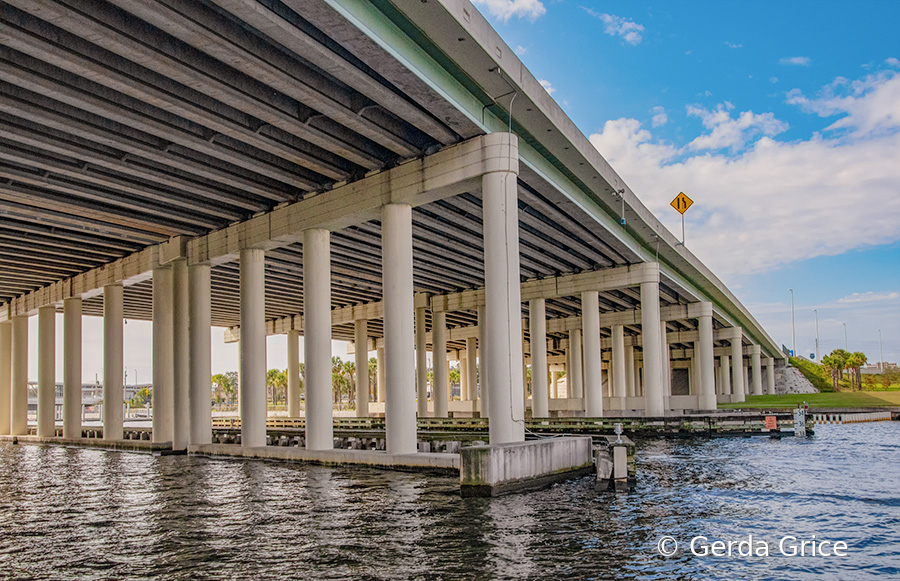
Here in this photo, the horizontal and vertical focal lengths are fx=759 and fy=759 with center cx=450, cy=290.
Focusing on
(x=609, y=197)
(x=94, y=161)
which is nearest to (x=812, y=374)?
(x=609, y=197)

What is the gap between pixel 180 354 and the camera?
111ft

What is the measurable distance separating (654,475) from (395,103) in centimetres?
1245

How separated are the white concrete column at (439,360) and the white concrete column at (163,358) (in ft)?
73.7

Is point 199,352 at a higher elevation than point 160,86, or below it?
below

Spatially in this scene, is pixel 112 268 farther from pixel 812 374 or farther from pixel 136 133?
pixel 812 374

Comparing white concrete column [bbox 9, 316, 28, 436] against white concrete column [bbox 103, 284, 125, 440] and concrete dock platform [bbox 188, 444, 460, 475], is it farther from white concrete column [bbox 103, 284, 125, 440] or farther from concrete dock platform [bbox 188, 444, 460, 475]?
concrete dock platform [bbox 188, 444, 460, 475]

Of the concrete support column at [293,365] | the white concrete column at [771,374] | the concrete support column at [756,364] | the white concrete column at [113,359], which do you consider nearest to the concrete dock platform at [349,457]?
the white concrete column at [113,359]

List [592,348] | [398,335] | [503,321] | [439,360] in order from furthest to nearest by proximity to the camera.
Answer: [439,360] < [592,348] < [398,335] < [503,321]

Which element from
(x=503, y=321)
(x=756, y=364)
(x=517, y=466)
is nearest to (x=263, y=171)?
(x=503, y=321)

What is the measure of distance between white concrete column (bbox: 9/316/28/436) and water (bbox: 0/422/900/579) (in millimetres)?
30552

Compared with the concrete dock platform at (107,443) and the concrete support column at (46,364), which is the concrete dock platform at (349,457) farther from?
the concrete support column at (46,364)

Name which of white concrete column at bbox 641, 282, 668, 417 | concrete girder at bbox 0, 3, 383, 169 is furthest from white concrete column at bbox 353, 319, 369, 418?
concrete girder at bbox 0, 3, 383, 169

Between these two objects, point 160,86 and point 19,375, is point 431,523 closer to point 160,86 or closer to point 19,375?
point 160,86

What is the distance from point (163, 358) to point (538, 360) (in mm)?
21694
